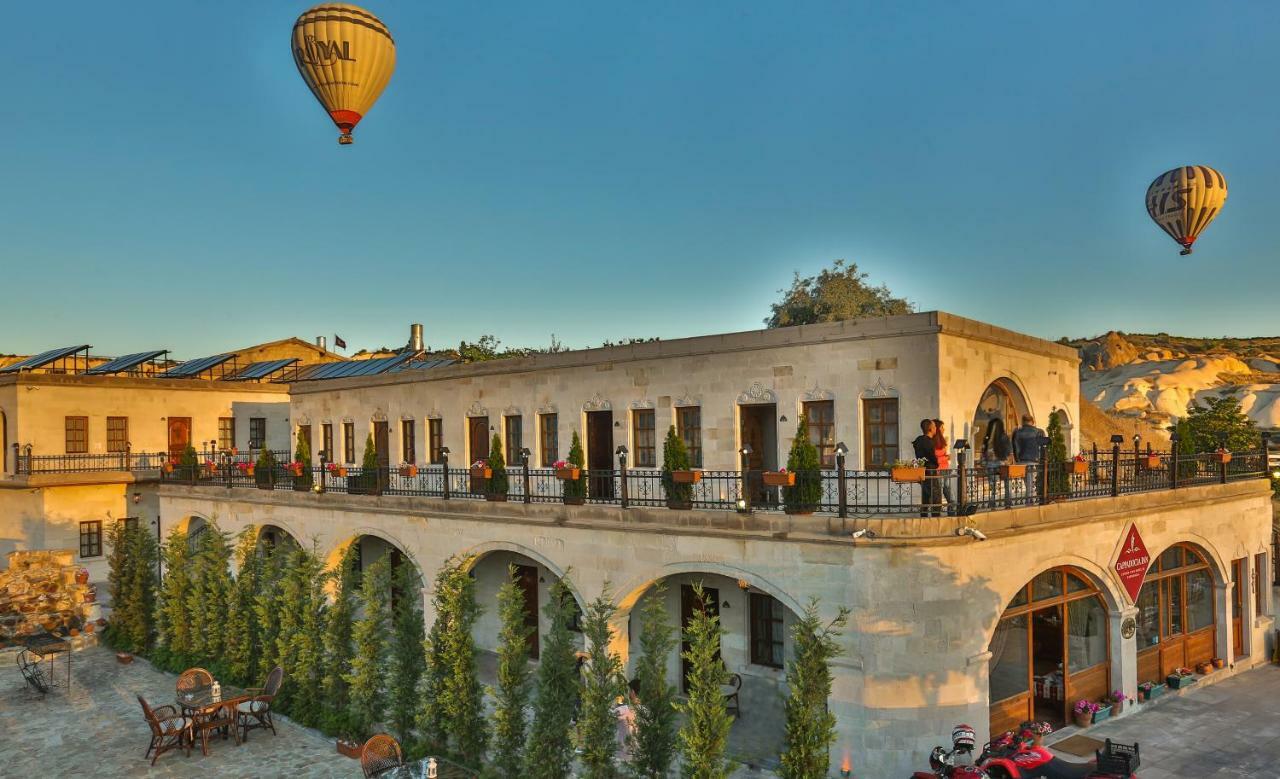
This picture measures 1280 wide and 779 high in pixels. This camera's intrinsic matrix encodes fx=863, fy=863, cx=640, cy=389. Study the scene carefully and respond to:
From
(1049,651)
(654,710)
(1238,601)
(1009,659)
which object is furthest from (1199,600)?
(654,710)

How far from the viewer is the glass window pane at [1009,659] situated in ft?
49.7

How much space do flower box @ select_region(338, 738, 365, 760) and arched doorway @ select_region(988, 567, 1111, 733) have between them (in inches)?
449

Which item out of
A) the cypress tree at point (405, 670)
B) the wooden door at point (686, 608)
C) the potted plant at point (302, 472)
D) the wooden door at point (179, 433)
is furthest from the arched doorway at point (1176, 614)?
the wooden door at point (179, 433)

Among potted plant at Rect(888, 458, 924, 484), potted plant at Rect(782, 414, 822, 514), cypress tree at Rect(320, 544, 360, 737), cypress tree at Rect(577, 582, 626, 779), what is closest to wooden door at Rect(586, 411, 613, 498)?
cypress tree at Rect(320, 544, 360, 737)

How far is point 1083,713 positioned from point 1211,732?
220 cm

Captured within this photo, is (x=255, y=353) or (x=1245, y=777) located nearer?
(x=1245, y=777)

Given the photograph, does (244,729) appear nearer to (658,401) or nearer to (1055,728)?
(658,401)

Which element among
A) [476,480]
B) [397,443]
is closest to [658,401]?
[476,480]

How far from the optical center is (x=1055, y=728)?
52.1ft

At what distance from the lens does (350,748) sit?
52.6 feet

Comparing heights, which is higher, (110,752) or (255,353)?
(255,353)

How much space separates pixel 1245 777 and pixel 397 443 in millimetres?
21194

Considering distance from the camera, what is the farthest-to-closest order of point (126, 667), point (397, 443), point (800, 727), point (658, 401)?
point (397, 443) < point (126, 667) < point (658, 401) < point (800, 727)

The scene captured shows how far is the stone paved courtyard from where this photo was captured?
14.0 metres
